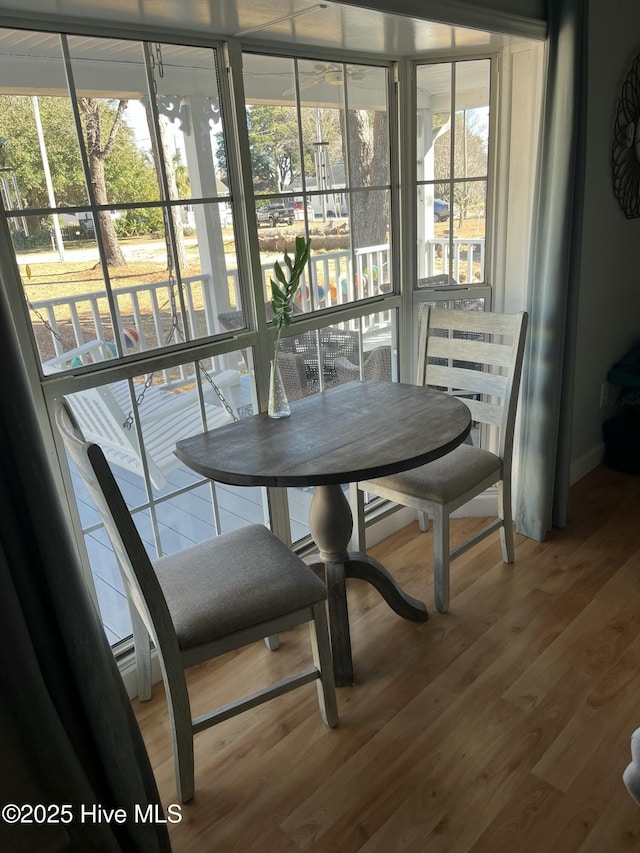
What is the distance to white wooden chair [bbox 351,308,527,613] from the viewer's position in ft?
7.55

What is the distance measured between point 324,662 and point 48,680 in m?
0.77

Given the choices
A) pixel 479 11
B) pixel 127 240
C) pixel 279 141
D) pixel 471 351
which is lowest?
pixel 471 351

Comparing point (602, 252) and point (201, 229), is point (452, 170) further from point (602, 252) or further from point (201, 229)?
point (201, 229)

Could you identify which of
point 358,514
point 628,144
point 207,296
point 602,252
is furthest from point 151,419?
point 628,144

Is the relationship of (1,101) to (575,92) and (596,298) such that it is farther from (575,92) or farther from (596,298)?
(596,298)

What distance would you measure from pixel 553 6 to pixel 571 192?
0.64 meters

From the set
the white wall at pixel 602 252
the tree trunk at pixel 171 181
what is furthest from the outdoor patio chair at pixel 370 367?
the white wall at pixel 602 252

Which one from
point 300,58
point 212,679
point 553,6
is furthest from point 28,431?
point 553,6

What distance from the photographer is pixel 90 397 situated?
2.16m

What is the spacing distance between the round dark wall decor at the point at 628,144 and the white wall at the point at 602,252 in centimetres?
5

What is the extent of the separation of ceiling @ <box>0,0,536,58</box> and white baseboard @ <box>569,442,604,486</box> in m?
2.03

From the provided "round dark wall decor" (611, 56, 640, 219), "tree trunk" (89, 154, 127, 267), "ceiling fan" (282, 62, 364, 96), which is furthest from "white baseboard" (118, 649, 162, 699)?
"round dark wall decor" (611, 56, 640, 219)

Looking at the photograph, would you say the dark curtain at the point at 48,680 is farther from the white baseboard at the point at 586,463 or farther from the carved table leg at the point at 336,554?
the white baseboard at the point at 586,463

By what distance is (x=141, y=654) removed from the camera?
78.2 inches
